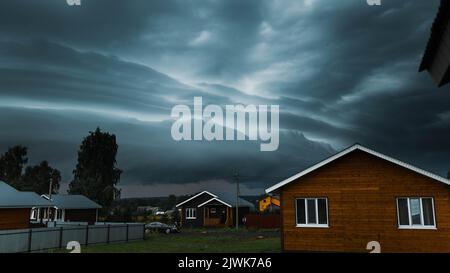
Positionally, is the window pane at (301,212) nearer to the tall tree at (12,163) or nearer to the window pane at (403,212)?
the window pane at (403,212)

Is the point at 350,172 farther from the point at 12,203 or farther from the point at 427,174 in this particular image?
the point at 12,203

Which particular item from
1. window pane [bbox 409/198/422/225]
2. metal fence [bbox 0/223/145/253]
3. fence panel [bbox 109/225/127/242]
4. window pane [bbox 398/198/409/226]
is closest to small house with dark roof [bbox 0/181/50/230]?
metal fence [bbox 0/223/145/253]

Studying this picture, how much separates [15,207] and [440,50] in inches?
1268

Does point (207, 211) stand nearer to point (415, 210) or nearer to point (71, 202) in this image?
point (71, 202)

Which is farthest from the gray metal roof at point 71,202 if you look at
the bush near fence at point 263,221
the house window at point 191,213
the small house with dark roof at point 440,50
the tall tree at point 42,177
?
the small house with dark roof at point 440,50

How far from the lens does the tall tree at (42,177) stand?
83.9 meters

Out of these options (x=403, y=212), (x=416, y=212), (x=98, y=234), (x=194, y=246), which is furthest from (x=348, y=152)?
(x=98, y=234)

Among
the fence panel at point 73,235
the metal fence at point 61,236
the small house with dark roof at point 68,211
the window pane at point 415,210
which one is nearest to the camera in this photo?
the window pane at point 415,210

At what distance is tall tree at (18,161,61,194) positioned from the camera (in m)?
83.9

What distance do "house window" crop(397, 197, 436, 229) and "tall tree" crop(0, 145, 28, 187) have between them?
80.5m

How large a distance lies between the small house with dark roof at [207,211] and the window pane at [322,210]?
3474 centimetres

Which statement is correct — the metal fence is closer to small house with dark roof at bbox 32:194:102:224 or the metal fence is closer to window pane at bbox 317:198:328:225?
window pane at bbox 317:198:328:225
